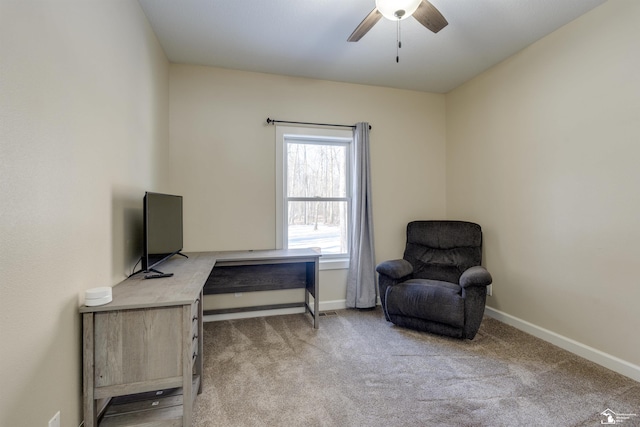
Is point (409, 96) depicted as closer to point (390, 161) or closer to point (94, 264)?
point (390, 161)

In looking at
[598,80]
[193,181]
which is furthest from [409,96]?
[193,181]

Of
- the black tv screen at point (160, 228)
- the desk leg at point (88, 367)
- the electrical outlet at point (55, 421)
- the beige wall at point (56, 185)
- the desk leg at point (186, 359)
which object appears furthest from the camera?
the black tv screen at point (160, 228)

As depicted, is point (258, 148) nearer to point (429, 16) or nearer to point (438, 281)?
point (429, 16)

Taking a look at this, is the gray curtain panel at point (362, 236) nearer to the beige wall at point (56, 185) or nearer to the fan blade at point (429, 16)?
the fan blade at point (429, 16)

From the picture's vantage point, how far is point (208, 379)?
209 cm

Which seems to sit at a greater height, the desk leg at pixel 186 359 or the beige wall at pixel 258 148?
the beige wall at pixel 258 148

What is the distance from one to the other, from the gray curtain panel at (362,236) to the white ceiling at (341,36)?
85 centimetres

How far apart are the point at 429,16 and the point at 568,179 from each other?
1.80 metres

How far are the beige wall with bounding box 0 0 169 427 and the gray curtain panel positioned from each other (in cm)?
229

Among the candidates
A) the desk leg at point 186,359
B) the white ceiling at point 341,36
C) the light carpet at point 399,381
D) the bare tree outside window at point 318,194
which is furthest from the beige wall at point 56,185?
the bare tree outside window at point 318,194

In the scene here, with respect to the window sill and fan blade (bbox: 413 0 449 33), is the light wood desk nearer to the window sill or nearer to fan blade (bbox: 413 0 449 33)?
the window sill

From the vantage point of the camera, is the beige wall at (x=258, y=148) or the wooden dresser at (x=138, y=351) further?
the beige wall at (x=258, y=148)

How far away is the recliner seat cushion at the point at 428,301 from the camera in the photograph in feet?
8.54

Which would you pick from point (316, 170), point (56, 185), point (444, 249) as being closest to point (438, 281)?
point (444, 249)
